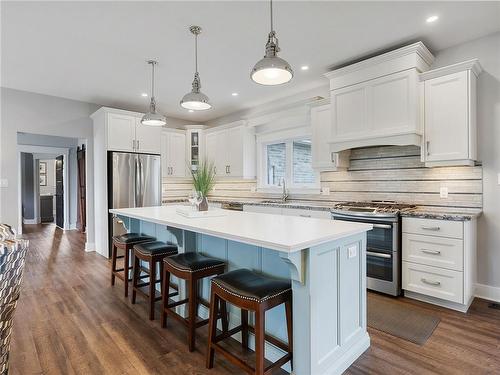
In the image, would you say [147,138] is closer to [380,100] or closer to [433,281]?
[380,100]

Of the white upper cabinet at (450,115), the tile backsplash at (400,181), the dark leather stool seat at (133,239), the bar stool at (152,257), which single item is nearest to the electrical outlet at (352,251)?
the bar stool at (152,257)

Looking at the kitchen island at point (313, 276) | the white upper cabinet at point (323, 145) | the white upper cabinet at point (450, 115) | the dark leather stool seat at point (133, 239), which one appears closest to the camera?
the kitchen island at point (313, 276)

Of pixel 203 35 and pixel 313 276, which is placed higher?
pixel 203 35

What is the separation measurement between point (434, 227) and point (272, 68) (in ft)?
7.18

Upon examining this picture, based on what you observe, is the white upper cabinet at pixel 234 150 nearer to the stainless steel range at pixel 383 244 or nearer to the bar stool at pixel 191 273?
the stainless steel range at pixel 383 244

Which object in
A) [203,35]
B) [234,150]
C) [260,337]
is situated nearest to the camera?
[260,337]

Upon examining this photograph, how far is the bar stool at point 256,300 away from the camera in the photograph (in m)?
1.50

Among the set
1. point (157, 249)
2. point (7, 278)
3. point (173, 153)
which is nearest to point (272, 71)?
point (7, 278)

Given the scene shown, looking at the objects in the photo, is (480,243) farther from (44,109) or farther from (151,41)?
(44,109)

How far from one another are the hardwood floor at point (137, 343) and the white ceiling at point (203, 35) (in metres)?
2.67

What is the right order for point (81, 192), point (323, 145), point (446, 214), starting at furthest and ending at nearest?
point (81, 192)
point (323, 145)
point (446, 214)

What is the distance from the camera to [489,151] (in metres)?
2.86

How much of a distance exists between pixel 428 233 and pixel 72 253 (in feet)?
17.7

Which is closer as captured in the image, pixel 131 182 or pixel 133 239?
pixel 133 239
